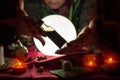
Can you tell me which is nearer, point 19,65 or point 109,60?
point 19,65

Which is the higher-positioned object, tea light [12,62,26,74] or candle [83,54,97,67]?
candle [83,54,97,67]

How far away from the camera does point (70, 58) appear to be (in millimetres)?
1445

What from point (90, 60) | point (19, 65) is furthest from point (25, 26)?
point (90, 60)

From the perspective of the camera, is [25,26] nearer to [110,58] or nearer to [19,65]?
[19,65]

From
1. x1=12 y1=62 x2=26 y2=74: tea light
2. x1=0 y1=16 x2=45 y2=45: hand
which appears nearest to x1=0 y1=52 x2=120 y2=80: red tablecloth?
x1=12 y1=62 x2=26 y2=74: tea light

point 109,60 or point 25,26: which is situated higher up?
point 25,26

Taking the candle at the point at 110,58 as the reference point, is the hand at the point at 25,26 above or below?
above

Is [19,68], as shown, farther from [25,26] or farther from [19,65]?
[25,26]

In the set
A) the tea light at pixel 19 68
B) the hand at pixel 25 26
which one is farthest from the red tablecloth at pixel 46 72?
the hand at pixel 25 26

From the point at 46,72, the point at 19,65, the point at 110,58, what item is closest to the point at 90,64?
the point at 110,58

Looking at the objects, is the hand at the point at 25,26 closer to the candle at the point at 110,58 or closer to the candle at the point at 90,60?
the candle at the point at 90,60

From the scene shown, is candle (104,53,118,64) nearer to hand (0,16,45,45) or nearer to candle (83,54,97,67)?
candle (83,54,97,67)

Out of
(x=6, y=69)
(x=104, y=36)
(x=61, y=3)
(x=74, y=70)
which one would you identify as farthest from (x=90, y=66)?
(x=61, y=3)

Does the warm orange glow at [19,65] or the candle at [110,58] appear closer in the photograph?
the warm orange glow at [19,65]
